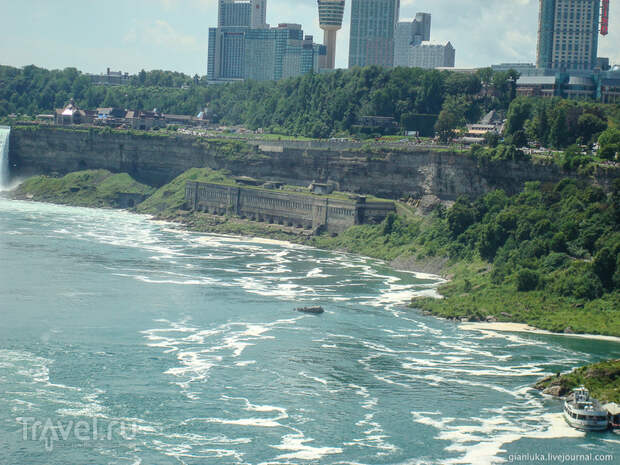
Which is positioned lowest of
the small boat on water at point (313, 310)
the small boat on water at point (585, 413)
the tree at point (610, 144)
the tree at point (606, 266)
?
the small boat on water at point (585, 413)

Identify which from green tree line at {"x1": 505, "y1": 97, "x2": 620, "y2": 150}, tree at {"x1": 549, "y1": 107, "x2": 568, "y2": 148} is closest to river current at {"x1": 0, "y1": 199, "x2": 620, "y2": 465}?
tree at {"x1": 549, "y1": 107, "x2": 568, "y2": 148}

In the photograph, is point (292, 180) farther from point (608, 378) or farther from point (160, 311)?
point (608, 378)

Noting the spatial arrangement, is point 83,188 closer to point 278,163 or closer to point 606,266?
point 278,163

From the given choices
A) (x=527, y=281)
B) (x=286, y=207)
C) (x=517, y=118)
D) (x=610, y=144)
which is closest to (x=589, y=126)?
(x=517, y=118)

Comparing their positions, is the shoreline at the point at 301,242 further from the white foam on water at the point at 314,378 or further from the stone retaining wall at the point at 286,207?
the white foam on water at the point at 314,378

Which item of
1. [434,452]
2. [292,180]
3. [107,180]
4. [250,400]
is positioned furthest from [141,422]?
A: [107,180]

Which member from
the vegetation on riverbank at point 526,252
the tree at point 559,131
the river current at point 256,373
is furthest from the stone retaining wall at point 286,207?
the river current at point 256,373
